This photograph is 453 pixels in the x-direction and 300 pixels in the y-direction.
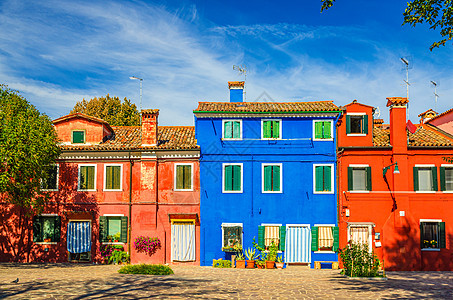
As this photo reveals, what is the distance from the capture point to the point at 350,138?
26.9m

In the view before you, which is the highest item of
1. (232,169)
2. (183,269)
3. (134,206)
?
(232,169)

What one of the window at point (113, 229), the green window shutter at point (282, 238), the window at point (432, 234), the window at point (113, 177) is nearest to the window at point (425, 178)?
the window at point (432, 234)

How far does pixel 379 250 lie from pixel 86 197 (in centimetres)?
1787

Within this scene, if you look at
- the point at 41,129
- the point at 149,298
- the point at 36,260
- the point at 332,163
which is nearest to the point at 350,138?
the point at 332,163

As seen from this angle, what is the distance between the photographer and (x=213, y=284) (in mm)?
19594

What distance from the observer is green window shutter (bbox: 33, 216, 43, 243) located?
26812 mm

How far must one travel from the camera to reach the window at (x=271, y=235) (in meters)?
26.1

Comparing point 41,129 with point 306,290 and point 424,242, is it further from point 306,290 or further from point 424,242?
point 424,242

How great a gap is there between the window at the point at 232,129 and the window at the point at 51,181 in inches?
422

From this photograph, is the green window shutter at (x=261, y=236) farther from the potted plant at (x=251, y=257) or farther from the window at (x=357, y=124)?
the window at (x=357, y=124)

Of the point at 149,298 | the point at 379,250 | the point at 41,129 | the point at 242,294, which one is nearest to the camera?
the point at 149,298

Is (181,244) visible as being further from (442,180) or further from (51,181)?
(442,180)

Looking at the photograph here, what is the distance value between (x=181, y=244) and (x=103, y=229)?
487 centimetres

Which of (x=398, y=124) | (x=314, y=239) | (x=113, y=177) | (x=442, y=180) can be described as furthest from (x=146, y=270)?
(x=442, y=180)
